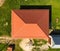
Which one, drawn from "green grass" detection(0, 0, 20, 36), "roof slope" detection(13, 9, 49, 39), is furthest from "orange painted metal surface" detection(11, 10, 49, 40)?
"green grass" detection(0, 0, 20, 36)

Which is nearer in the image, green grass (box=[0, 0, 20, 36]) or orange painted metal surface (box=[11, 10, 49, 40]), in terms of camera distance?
orange painted metal surface (box=[11, 10, 49, 40])

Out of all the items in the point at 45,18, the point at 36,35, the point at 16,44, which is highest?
the point at 45,18

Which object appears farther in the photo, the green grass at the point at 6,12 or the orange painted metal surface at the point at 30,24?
the green grass at the point at 6,12

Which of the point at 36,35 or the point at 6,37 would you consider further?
the point at 6,37

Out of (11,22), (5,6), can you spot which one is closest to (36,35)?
(11,22)

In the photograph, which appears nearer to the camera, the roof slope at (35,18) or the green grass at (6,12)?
the roof slope at (35,18)

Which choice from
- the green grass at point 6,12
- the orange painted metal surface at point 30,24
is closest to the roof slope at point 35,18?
the orange painted metal surface at point 30,24

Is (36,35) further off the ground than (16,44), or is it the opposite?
(36,35)

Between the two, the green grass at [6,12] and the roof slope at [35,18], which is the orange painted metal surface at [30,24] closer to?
the roof slope at [35,18]

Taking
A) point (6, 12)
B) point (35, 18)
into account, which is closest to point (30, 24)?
point (35, 18)

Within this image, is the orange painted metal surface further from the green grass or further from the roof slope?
the green grass

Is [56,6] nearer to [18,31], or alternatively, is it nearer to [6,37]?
[18,31]
